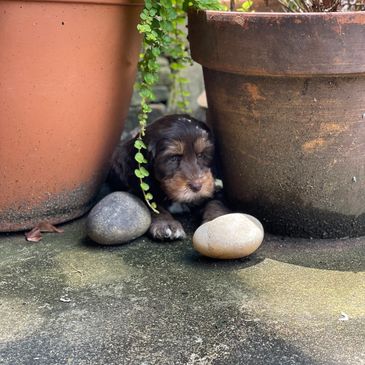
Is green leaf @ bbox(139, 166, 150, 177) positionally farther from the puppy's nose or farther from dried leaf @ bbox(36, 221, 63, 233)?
dried leaf @ bbox(36, 221, 63, 233)

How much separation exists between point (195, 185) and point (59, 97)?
2.74 ft

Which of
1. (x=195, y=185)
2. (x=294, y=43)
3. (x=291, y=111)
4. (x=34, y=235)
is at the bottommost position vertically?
(x=34, y=235)

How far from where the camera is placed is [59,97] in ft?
10.1

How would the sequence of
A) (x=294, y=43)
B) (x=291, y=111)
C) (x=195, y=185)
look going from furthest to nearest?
(x=195, y=185)
(x=291, y=111)
(x=294, y=43)

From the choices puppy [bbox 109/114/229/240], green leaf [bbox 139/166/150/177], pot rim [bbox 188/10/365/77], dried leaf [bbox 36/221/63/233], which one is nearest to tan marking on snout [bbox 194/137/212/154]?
puppy [bbox 109/114/229/240]

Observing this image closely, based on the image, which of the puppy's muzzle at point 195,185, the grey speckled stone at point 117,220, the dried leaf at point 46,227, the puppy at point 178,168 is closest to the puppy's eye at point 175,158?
the puppy at point 178,168

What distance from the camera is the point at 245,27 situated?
2.80 metres

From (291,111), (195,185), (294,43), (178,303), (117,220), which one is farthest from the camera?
(195,185)

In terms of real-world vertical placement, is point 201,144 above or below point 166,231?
above

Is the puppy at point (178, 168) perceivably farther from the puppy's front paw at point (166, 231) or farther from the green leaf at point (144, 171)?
the green leaf at point (144, 171)

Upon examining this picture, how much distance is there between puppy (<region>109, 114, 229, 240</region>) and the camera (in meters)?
3.20

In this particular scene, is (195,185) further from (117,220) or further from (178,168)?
(117,220)

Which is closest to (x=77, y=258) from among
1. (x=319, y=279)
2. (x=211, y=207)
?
(x=211, y=207)

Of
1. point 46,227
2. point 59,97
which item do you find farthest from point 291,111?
point 46,227
